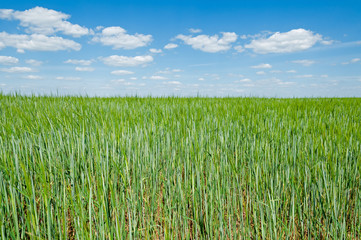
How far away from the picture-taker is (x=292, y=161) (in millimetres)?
1611

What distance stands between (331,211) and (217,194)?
60 cm

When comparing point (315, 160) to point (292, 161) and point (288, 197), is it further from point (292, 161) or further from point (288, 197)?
point (288, 197)

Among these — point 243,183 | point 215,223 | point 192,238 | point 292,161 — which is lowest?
point 192,238

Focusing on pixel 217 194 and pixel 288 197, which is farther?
pixel 288 197

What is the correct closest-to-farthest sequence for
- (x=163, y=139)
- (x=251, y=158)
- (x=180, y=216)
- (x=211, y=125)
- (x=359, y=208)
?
(x=180, y=216) < (x=359, y=208) < (x=251, y=158) < (x=163, y=139) < (x=211, y=125)

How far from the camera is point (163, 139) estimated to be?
1748mm

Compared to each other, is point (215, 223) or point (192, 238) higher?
point (215, 223)

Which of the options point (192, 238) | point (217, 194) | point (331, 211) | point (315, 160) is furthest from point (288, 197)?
point (192, 238)

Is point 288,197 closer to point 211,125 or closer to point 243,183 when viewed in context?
point 243,183

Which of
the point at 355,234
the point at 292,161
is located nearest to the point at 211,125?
the point at 292,161

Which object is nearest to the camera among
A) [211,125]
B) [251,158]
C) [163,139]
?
[251,158]

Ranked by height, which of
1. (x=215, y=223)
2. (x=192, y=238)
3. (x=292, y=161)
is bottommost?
(x=192, y=238)

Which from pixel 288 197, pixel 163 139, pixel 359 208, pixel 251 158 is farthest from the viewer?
pixel 163 139

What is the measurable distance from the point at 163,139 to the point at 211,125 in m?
0.64
